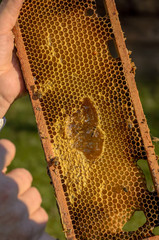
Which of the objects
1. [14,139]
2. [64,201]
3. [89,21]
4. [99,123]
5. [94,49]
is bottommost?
[14,139]

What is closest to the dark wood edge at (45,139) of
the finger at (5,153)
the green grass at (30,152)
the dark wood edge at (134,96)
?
the finger at (5,153)

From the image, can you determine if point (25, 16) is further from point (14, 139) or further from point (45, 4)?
point (14, 139)

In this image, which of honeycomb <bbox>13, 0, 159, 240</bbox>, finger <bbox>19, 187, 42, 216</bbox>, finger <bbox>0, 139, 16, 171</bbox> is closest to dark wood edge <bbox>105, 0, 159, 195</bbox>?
honeycomb <bbox>13, 0, 159, 240</bbox>

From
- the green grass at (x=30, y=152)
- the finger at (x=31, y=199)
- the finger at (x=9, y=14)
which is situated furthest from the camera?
the green grass at (x=30, y=152)

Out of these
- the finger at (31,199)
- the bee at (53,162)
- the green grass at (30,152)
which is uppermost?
the bee at (53,162)

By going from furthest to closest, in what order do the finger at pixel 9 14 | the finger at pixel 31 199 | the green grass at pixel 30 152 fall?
the green grass at pixel 30 152, the finger at pixel 31 199, the finger at pixel 9 14

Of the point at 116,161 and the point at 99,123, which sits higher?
the point at 99,123

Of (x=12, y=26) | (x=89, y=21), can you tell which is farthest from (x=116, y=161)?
(x=12, y=26)

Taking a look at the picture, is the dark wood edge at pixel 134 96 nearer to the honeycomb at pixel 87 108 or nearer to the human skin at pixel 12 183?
the honeycomb at pixel 87 108
